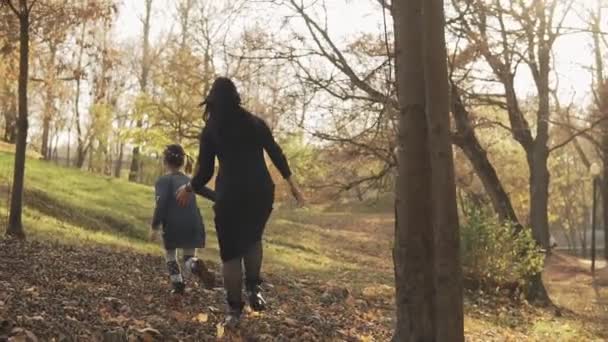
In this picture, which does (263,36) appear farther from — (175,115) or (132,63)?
(132,63)

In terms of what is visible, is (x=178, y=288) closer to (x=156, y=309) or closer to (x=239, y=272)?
(x=156, y=309)

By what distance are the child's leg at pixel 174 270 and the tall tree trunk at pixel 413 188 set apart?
2475 mm

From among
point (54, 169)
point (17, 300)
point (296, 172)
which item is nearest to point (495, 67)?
point (296, 172)

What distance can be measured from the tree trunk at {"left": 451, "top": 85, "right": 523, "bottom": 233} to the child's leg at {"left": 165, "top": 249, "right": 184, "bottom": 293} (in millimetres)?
9231

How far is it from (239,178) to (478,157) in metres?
11.0

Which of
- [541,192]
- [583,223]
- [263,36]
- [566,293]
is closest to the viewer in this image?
[263,36]

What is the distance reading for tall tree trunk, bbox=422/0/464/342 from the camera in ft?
15.9

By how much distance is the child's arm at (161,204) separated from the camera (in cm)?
659

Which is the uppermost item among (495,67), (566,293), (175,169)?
(495,67)

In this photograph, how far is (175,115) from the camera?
31.0 metres

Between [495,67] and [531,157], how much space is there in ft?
12.9

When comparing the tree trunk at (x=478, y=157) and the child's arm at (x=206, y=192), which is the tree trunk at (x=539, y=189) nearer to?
the tree trunk at (x=478, y=157)

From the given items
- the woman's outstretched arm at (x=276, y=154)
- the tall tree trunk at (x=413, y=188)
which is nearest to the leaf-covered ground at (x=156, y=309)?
the tall tree trunk at (x=413, y=188)

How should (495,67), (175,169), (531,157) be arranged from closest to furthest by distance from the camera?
(175,169) < (495,67) < (531,157)
